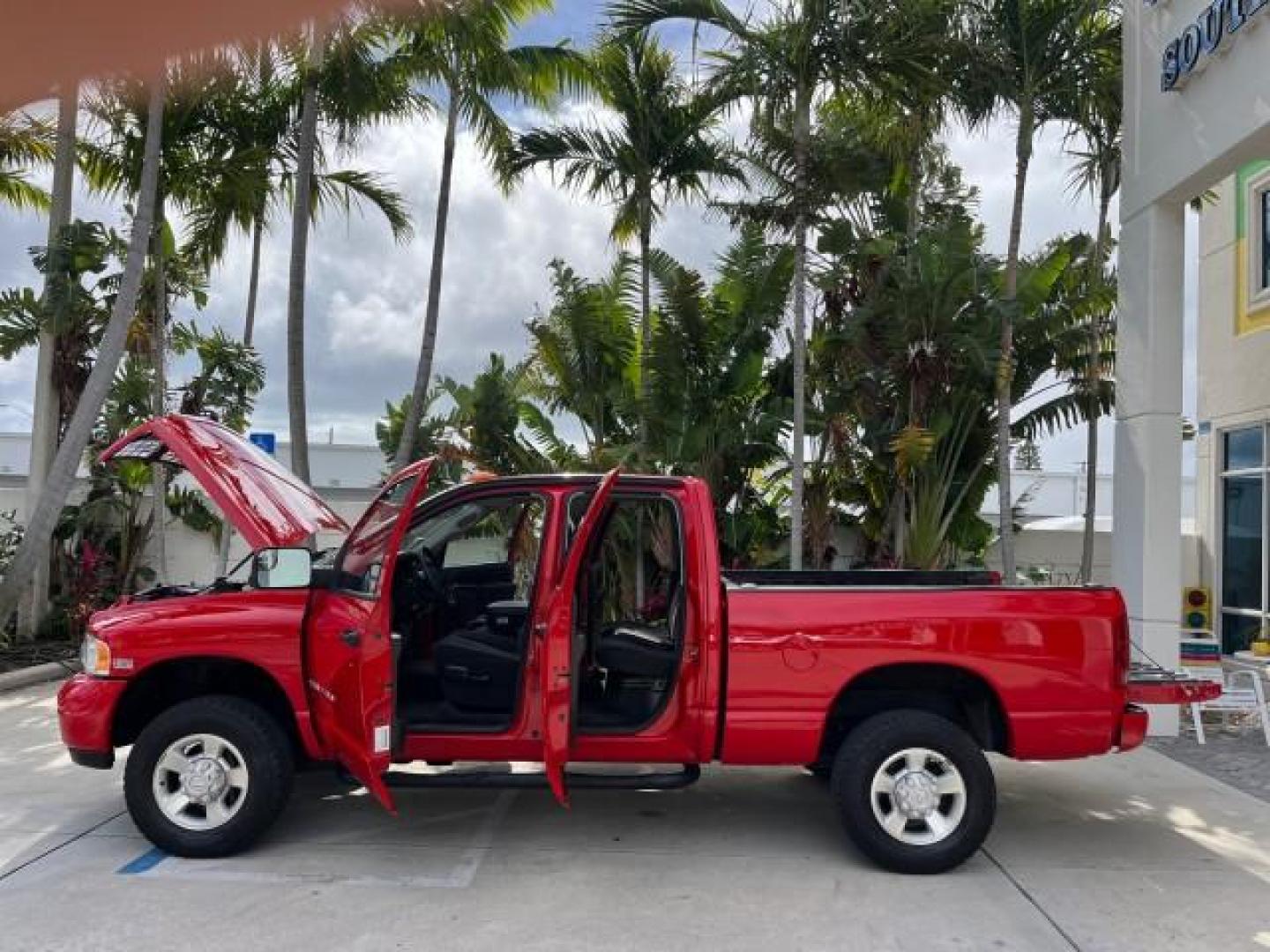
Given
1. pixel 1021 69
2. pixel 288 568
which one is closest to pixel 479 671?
pixel 288 568

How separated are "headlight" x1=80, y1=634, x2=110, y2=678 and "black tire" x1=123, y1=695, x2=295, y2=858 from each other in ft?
1.24

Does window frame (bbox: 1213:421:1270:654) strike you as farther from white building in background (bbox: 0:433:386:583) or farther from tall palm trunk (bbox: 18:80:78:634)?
tall palm trunk (bbox: 18:80:78:634)

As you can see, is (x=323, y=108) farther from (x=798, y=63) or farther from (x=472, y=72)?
(x=798, y=63)

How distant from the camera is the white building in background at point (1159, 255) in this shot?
7.88 metres

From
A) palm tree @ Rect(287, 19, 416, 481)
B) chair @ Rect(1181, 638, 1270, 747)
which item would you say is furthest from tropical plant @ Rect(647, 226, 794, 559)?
chair @ Rect(1181, 638, 1270, 747)

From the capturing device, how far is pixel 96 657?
5.25 m

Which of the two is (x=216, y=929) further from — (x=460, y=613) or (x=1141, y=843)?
(x=1141, y=843)

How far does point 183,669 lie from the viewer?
18.0 feet

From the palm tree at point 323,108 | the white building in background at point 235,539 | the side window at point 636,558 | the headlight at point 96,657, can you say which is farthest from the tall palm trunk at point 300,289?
the headlight at point 96,657

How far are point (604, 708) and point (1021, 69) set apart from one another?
8.01m

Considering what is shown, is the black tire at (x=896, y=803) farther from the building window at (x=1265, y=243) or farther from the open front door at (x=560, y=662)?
the building window at (x=1265, y=243)

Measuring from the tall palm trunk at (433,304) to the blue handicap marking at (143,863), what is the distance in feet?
24.6

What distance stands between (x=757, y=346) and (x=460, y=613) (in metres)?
7.07

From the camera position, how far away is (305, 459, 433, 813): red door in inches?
191
